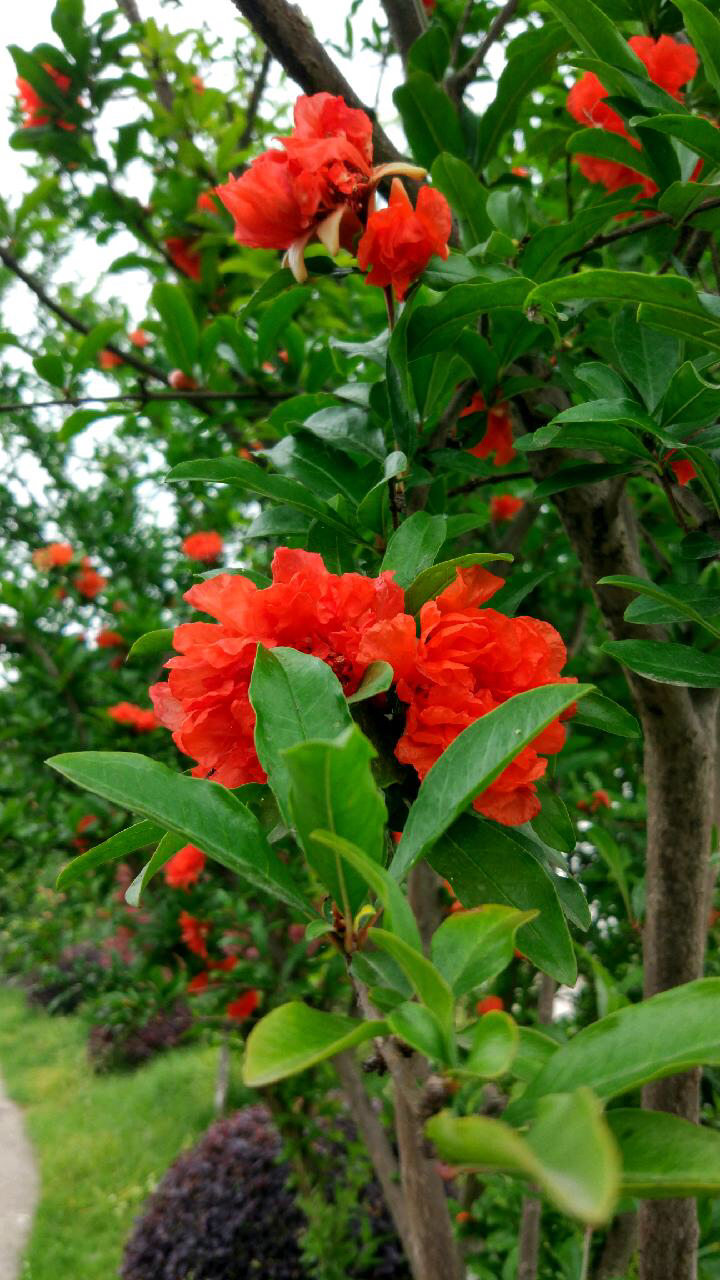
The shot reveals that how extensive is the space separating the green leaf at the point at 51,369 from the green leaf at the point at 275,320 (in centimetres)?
36

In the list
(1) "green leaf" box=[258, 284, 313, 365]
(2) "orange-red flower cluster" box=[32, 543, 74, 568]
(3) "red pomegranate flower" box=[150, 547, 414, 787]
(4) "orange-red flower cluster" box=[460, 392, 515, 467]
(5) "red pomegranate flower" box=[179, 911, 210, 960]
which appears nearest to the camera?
(3) "red pomegranate flower" box=[150, 547, 414, 787]

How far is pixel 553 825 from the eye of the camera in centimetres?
66

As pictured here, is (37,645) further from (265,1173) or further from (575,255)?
(265,1173)

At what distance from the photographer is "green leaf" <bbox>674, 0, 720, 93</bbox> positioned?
2.29 feet

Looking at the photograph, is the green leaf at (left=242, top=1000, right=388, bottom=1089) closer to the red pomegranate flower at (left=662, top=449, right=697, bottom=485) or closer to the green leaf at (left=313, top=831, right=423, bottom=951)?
the green leaf at (left=313, top=831, right=423, bottom=951)

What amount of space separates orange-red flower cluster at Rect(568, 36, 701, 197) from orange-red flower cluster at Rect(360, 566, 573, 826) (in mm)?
640

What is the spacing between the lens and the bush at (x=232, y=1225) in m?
3.38

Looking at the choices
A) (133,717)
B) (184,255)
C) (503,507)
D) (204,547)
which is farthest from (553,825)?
(204,547)

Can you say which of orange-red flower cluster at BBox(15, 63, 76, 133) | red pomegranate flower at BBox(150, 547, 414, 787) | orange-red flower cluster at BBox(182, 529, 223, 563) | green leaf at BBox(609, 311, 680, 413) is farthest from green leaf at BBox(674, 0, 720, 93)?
orange-red flower cluster at BBox(182, 529, 223, 563)

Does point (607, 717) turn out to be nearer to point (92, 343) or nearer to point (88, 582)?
point (92, 343)

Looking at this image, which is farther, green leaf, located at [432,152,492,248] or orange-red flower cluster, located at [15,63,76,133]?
orange-red flower cluster, located at [15,63,76,133]

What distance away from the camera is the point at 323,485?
849 millimetres

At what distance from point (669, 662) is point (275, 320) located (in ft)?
2.58

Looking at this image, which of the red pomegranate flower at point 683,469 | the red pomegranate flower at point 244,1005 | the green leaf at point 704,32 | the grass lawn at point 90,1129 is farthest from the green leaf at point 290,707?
the grass lawn at point 90,1129
